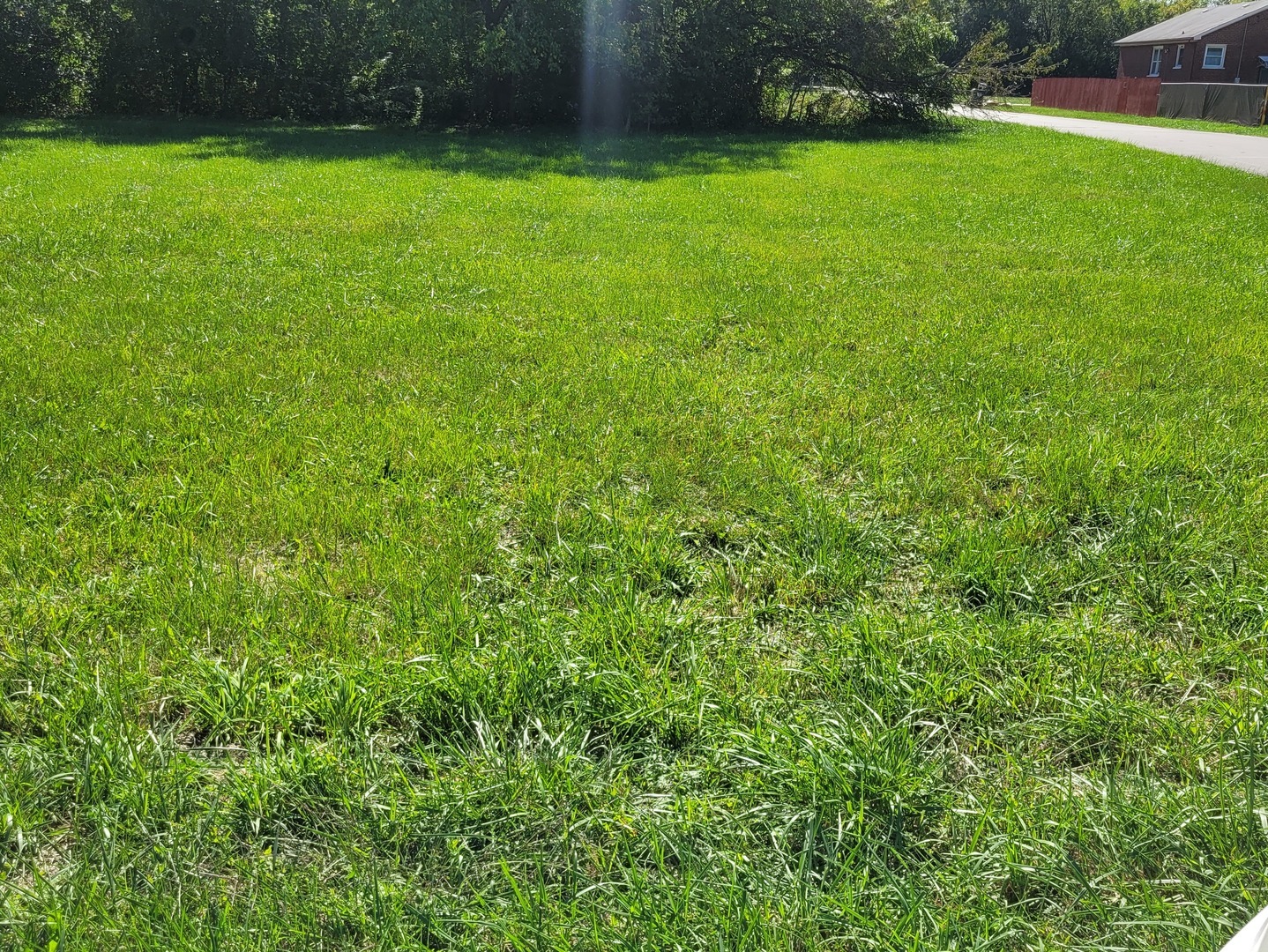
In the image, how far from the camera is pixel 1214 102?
30047 mm

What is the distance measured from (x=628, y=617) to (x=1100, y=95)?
4384 centimetres

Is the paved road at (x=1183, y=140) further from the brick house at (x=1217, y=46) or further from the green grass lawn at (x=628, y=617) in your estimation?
the brick house at (x=1217, y=46)

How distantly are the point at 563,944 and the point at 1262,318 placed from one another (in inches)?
244

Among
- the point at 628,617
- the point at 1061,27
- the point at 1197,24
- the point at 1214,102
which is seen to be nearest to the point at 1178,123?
the point at 1214,102

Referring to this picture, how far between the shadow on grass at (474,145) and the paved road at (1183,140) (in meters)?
4.42

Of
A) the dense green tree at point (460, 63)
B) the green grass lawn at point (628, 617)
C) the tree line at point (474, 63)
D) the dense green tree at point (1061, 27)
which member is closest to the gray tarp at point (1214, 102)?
the tree line at point (474, 63)

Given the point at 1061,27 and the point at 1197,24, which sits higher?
the point at 1061,27

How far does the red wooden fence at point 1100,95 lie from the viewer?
112 feet

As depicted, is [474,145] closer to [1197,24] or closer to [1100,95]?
[1100,95]

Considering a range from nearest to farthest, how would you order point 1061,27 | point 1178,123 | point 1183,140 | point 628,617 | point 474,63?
point 628,617
point 474,63
point 1183,140
point 1178,123
point 1061,27

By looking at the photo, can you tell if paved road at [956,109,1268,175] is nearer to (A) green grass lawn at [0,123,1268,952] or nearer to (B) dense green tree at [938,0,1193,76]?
(A) green grass lawn at [0,123,1268,952]

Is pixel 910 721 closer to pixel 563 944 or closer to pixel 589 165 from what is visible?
pixel 563 944

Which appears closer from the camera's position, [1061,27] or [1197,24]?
[1197,24]

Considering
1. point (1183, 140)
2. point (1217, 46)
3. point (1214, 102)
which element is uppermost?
point (1217, 46)
